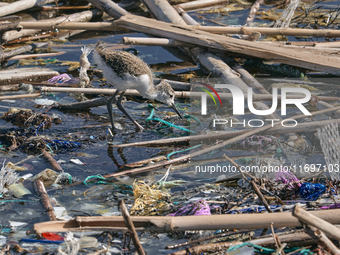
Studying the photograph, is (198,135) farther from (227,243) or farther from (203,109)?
(227,243)

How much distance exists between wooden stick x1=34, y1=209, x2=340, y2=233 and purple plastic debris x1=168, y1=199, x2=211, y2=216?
0.64 meters

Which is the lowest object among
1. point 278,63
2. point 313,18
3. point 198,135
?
point 198,135

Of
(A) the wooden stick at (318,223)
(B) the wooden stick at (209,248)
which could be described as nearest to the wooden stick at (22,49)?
(B) the wooden stick at (209,248)

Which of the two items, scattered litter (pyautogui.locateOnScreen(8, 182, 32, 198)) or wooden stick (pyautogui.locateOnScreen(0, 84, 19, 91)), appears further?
wooden stick (pyautogui.locateOnScreen(0, 84, 19, 91))

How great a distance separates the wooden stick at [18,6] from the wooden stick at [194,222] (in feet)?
19.7

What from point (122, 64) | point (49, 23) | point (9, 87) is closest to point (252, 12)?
point (49, 23)

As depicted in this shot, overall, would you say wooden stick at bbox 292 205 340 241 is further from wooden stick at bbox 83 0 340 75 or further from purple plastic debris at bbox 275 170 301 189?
wooden stick at bbox 83 0 340 75

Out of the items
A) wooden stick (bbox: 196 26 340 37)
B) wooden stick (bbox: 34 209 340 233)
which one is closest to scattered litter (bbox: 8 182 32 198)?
wooden stick (bbox: 34 209 340 233)

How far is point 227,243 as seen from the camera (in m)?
3.38

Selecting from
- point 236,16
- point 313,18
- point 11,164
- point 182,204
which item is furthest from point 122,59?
point 313,18

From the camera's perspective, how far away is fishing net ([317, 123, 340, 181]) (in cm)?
448

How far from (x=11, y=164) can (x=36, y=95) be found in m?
1.93

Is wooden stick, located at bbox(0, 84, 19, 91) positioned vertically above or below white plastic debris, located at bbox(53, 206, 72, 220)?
above

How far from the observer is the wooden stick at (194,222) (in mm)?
3092
